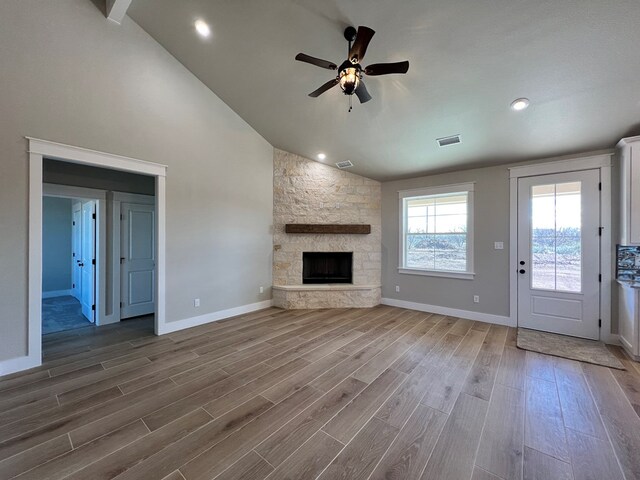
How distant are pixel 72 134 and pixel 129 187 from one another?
1544 millimetres

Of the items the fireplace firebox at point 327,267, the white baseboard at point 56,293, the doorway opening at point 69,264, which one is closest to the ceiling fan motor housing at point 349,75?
the fireplace firebox at point 327,267

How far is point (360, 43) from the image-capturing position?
7.20ft

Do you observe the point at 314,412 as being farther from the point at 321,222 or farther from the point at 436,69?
the point at 321,222

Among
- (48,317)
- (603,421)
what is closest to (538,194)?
(603,421)

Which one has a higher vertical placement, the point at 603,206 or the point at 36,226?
the point at 603,206

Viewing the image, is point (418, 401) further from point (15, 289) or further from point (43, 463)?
point (15, 289)

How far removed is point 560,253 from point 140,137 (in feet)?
19.7

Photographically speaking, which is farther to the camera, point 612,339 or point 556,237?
point 556,237

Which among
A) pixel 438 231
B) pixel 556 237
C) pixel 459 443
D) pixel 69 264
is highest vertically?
pixel 438 231

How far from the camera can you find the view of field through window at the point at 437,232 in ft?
15.1

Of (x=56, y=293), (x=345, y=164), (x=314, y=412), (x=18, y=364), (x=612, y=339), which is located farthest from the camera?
(x=56, y=293)

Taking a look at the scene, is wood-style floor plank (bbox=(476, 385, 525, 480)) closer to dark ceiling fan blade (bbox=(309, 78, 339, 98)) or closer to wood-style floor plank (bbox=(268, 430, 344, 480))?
wood-style floor plank (bbox=(268, 430, 344, 480))

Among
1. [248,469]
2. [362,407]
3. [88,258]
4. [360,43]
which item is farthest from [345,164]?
[88,258]

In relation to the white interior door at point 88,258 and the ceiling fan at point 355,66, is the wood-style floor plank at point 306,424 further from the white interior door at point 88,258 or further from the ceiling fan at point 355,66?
the white interior door at point 88,258
